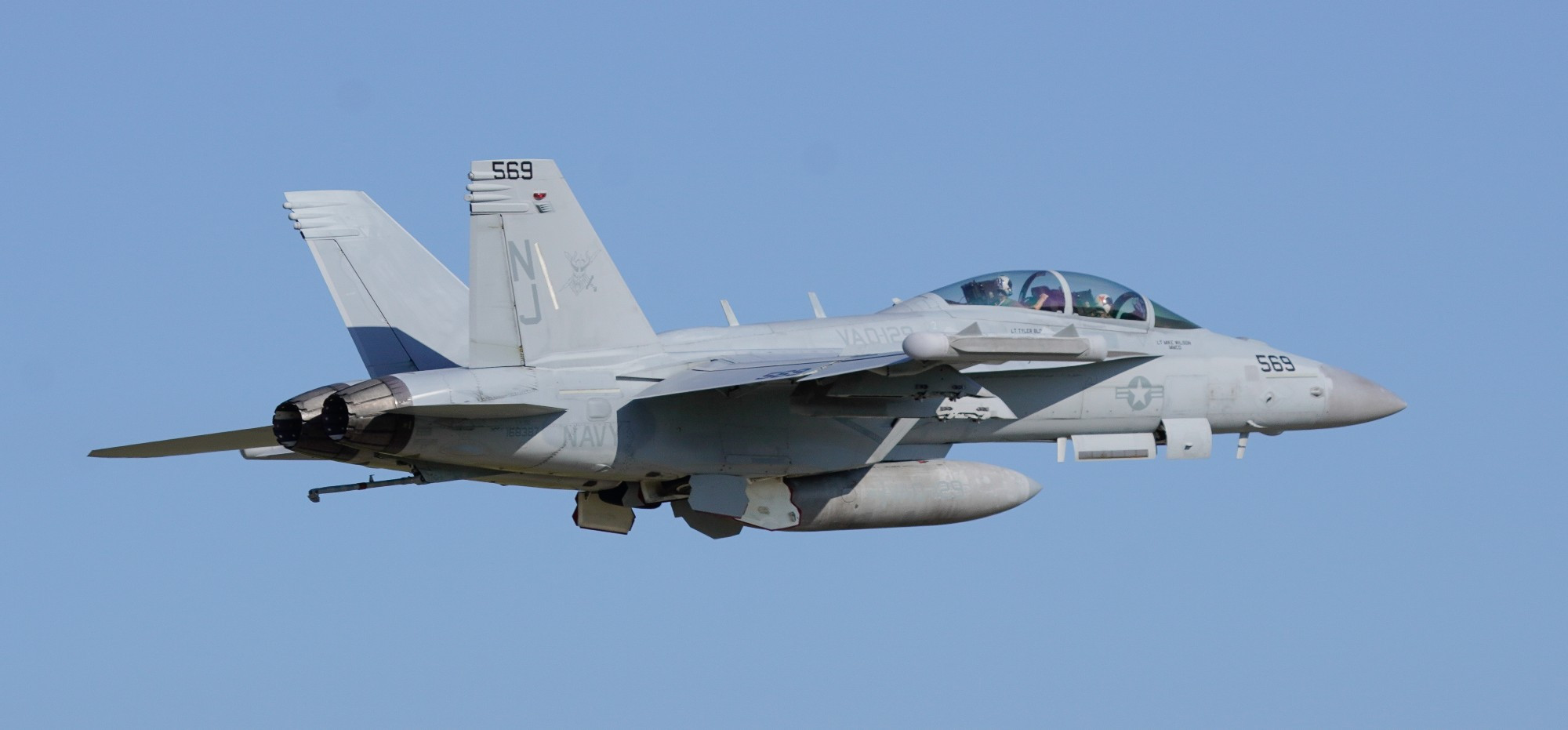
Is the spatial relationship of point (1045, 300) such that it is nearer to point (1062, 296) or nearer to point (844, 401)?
point (1062, 296)

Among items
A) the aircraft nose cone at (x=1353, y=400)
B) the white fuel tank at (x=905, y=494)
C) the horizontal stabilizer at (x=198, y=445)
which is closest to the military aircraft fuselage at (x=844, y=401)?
the aircraft nose cone at (x=1353, y=400)

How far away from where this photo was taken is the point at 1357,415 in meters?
23.8

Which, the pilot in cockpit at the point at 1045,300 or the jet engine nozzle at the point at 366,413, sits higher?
the pilot in cockpit at the point at 1045,300

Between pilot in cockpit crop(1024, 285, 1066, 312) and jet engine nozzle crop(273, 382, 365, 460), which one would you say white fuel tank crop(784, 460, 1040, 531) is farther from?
jet engine nozzle crop(273, 382, 365, 460)

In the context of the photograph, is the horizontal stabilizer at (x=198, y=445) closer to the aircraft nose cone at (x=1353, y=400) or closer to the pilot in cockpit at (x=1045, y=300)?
the pilot in cockpit at (x=1045, y=300)

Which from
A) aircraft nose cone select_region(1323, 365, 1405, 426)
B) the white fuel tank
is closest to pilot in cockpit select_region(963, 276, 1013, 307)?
the white fuel tank

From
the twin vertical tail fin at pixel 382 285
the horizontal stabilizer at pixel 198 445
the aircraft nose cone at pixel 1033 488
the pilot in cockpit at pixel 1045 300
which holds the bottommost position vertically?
the aircraft nose cone at pixel 1033 488

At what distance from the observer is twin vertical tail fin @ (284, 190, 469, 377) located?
23516mm

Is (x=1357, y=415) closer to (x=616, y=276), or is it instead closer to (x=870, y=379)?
(x=870, y=379)

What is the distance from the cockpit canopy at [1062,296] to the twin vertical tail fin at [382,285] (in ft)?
17.9

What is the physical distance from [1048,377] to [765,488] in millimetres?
3151

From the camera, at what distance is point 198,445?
20234 millimetres

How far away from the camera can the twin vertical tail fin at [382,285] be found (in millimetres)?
23516

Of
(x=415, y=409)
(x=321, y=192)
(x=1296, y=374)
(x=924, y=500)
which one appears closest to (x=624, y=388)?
(x=415, y=409)
